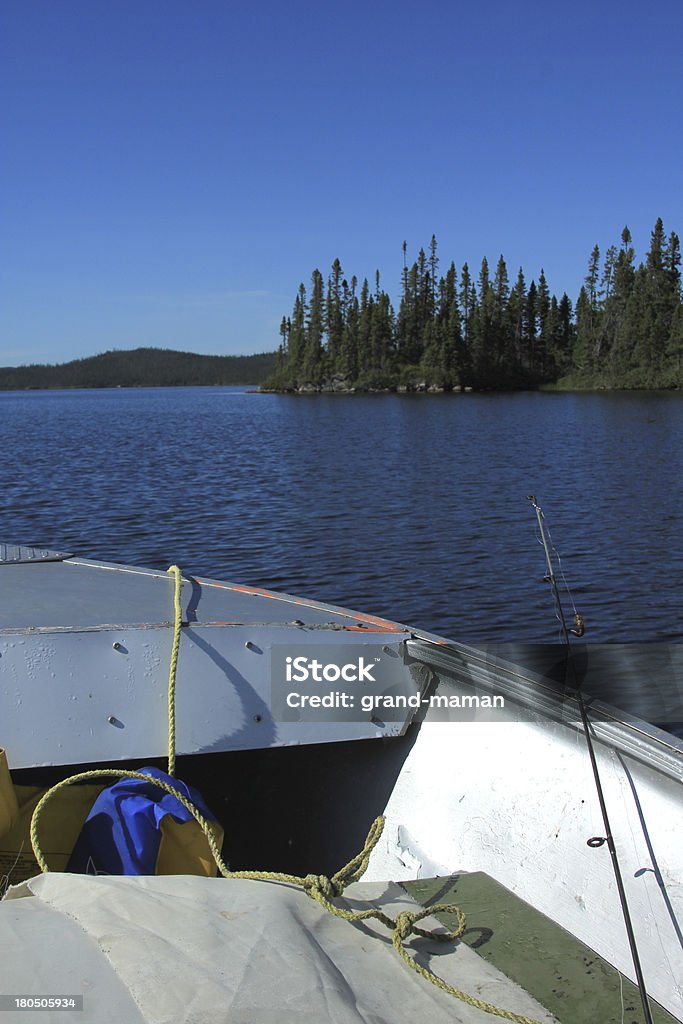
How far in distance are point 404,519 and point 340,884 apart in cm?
1653

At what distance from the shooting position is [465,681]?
166 inches

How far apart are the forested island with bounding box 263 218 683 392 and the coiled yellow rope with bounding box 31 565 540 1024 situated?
346 ft

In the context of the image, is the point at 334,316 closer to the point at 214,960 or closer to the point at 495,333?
the point at 495,333

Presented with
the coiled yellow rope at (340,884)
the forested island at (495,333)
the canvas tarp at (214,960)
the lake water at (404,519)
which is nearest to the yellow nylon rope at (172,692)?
the coiled yellow rope at (340,884)

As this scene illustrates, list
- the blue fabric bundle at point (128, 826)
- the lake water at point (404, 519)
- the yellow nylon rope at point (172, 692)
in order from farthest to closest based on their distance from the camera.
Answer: the lake water at point (404, 519)
the yellow nylon rope at point (172, 692)
the blue fabric bundle at point (128, 826)

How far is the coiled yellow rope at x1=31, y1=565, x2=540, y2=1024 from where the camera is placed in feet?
9.70

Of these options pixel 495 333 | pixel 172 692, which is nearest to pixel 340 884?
pixel 172 692

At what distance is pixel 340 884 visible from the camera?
347 centimetres

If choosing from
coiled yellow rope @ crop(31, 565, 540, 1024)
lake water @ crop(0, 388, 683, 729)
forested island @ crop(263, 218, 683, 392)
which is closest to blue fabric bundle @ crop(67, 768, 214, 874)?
coiled yellow rope @ crop(31, 565, 540, 1024)

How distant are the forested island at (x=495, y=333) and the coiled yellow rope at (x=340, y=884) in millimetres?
105524

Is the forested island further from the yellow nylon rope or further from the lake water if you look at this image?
the yellow nylon rope

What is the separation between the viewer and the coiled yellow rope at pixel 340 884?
9.70 feet

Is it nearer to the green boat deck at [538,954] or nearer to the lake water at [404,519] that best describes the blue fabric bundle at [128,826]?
the green boat deck at [538,954]

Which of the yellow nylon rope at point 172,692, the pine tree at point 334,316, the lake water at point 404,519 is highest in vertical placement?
Result: the pine tree at point 334,316
